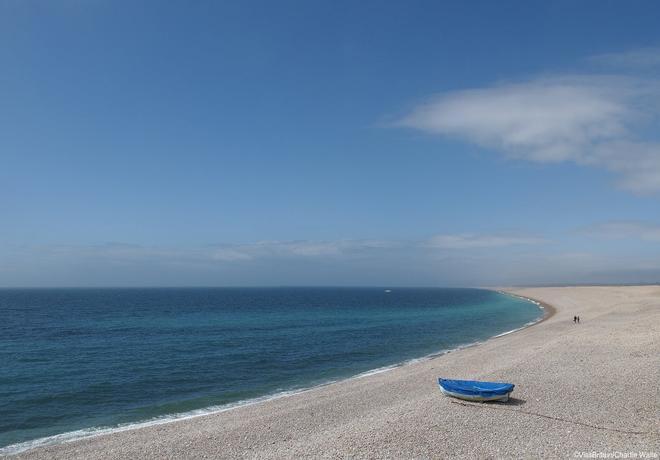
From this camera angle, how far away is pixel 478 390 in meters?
20.4

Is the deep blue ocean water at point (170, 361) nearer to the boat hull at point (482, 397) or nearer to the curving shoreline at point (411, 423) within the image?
the curving shoreline at point (411, 423)

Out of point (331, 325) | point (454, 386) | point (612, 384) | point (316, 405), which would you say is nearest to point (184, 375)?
point (316, 405)

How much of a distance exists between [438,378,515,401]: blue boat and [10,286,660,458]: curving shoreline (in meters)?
0.66

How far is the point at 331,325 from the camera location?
213ft

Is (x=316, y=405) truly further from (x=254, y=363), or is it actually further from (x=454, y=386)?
(x=254, y=363)

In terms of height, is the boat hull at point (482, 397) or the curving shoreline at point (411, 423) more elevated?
the boat hull at point (482, 397)

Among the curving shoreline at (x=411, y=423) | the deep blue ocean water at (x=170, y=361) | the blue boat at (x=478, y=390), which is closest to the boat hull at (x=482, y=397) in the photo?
the blue boat at (x=478, y=390)

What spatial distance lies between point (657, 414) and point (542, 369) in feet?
31.0

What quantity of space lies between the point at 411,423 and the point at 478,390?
4015mm

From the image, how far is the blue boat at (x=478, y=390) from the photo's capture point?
2016 centimetres

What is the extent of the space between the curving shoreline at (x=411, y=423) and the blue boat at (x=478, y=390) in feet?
2.17

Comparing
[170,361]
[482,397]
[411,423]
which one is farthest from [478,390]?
[170,361]

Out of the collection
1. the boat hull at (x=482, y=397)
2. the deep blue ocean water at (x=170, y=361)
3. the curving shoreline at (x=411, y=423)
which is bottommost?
the deep blue ocean water at (x=170, y=361)

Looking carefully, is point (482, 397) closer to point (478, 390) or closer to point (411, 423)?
point (478, 390)
